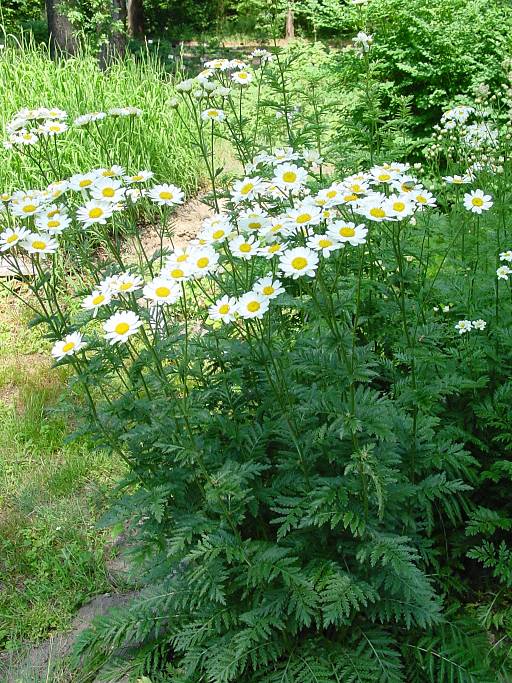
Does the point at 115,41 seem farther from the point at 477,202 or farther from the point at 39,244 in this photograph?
the point at 39,244

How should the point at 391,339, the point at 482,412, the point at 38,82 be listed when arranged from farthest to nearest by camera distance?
the point at 38,82, the point at 391,339, the point at 482,412

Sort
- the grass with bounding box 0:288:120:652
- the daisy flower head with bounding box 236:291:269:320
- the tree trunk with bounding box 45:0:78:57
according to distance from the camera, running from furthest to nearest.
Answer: the tree trunk with bounding box 45:0:78:57 < the grass with bounding box 0:288:120:652 < the daisy flower head with bounding box 236:291:269:320

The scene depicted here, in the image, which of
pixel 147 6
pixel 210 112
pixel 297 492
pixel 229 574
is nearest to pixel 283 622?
pixel 229 574

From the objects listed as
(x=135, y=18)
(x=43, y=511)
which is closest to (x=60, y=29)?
(x=135, y=18)

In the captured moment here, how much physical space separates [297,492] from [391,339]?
30.6 inches

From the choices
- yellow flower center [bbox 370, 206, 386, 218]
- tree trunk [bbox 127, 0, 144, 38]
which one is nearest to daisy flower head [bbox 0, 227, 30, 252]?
yellow flower center [bbox 370, 206, 386, 218]

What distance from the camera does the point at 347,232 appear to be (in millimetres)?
1770

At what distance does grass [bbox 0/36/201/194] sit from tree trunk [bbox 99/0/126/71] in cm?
176

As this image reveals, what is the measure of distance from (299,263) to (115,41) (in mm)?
7614

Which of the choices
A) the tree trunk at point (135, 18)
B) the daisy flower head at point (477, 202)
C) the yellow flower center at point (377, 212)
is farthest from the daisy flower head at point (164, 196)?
the tree trunk at point (135, 18)

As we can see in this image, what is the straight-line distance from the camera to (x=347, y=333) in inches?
74.3

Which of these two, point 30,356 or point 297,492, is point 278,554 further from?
point 30,356

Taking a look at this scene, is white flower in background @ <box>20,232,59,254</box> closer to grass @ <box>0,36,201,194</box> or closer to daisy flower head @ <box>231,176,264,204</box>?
daisy flower head @ <box>231,176,264,204</box>

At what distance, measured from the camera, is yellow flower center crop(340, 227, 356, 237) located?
1.76 metres
